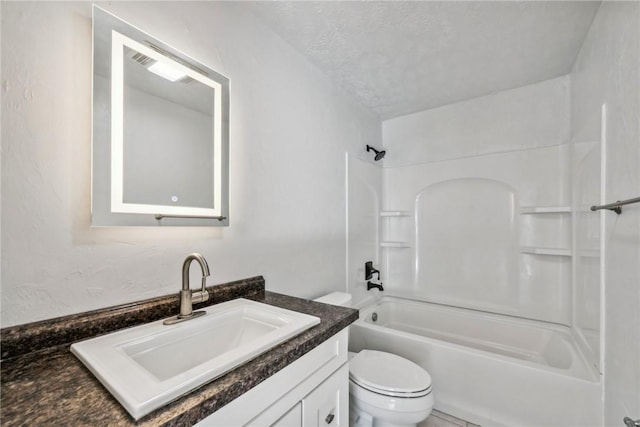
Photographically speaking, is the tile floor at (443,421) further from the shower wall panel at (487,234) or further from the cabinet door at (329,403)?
the shower wall panel at (487,234)

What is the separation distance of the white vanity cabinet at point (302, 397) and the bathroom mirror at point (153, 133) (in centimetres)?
70

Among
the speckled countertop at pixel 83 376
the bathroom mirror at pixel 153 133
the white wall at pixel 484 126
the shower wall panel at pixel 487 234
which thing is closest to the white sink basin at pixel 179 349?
the speckled countertop at pixel 83 376

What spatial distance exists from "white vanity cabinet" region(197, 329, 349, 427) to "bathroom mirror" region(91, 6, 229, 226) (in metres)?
0.70

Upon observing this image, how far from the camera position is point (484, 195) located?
7.84 ft

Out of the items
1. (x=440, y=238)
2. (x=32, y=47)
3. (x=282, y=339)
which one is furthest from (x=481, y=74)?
(x=32, y=47)

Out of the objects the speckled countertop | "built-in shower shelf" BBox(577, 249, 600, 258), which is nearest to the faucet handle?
the speckled countertop

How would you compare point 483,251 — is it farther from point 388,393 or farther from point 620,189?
point 388,393

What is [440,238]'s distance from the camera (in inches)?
101

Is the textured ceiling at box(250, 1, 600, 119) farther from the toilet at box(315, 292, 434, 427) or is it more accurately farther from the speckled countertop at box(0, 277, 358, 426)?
the toilet at box(315, 292, 434, 427)

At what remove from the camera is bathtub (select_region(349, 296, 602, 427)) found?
140 cm

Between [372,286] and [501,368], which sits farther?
[372,286]

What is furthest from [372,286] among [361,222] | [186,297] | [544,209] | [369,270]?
[186,297]

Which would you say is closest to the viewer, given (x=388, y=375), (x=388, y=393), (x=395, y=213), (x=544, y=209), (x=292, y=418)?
(x=292, y=418)

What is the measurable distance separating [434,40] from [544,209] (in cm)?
153
